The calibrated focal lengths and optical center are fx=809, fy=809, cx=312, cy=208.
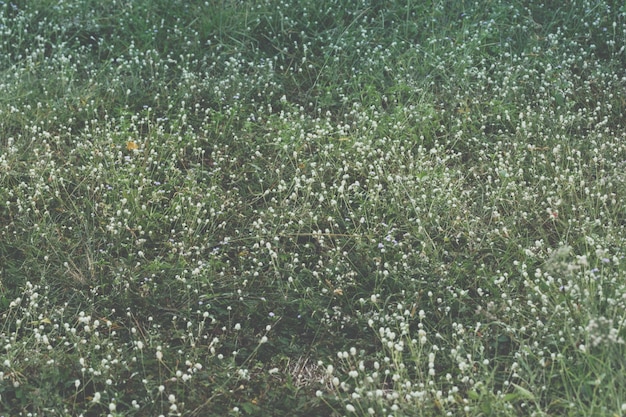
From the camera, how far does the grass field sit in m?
4.01

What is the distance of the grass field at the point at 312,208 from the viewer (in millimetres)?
4012

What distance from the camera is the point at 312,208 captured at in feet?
17.7

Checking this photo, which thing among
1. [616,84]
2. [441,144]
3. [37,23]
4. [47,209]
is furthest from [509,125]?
[37,23]

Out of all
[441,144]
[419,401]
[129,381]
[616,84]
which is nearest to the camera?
[419,401]

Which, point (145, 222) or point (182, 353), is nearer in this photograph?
point (182, 353)

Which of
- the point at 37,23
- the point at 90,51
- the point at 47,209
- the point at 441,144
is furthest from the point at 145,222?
the point at 37,23

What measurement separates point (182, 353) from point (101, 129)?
8.32ft

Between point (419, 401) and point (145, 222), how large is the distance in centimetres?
231

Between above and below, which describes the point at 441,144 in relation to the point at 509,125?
below

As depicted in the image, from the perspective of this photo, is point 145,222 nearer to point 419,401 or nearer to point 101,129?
point 101,129

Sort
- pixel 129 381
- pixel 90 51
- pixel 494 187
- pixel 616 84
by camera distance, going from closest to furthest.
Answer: pixel 129 381 < pixel 494 187 < pixel 616 84 < pixel 90 51

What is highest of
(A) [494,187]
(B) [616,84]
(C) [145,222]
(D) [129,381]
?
(B) [616,84]

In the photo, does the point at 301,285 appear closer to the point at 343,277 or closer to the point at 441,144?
the point at 343,277

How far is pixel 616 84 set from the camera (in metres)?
6.39
